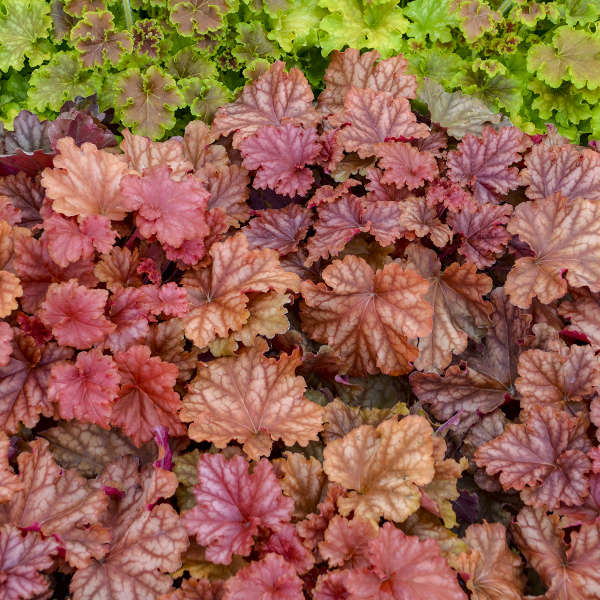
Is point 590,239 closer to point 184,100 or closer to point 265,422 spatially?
point 265,422

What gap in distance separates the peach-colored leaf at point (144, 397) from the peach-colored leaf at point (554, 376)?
53.1 inches

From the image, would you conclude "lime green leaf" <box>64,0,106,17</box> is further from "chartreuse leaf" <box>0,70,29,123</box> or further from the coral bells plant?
the coral bells plant

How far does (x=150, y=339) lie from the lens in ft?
7.73

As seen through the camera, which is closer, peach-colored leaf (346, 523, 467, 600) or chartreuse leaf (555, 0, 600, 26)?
peach-colored leaf (346, 523, 467, 600)

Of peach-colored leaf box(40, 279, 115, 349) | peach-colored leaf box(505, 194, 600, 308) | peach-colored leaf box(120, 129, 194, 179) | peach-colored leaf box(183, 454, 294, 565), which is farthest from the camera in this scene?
peach-colored leaf box(120, 129, 194, 179)

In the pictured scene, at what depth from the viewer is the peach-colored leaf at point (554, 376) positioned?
242cm

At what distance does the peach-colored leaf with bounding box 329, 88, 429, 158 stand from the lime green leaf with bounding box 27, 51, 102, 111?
5.02 ft

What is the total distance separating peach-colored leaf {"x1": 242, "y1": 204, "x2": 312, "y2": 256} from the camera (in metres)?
2.78

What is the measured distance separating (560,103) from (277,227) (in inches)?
84.4

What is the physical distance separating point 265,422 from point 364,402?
0.55m

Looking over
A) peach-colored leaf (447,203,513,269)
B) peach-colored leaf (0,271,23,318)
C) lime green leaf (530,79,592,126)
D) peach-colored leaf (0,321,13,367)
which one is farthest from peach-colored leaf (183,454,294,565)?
lime green leaf (530,79,592,126)

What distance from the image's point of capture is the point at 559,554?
214cm

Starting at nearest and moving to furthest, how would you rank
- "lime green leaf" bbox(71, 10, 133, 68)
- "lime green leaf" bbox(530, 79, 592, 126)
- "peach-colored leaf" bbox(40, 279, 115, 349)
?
"peach-colored leaf" bbox(40, 279, 115, 349) → "lime green leaf" bbox(71, 10, 133, 68) → "lime green leaf" bbox(530, 79, 592, 126)

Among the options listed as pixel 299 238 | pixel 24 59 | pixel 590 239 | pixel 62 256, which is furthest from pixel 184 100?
pixel 590 239
